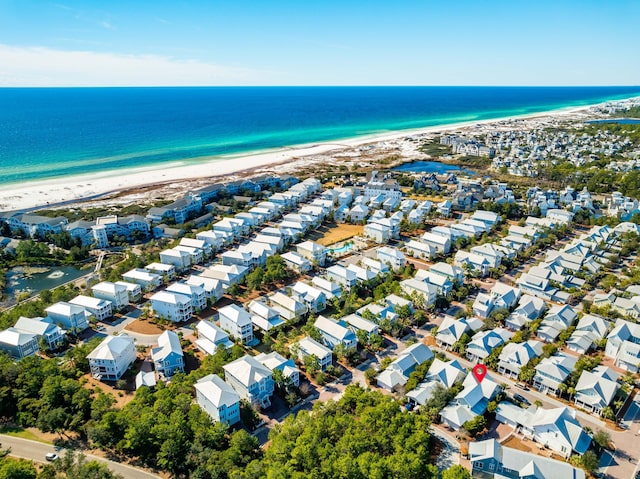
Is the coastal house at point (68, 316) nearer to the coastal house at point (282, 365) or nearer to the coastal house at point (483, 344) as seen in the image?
the coastal house at point (282, 365)

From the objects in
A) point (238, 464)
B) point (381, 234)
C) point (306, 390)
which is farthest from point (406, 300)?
point (238, 464)

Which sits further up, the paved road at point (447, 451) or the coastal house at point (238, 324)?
the coastal house at point (238, 324)

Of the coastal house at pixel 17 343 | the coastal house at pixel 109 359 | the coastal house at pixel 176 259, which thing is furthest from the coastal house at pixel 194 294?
the coastal house at pixel 17 343

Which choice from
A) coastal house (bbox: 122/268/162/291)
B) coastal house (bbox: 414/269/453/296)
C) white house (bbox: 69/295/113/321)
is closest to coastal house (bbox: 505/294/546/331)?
coastal house (bbox: 414/269/453/296)

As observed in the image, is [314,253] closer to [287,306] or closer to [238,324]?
[287,306]

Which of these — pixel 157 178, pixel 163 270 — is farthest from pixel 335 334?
pixel 157 178

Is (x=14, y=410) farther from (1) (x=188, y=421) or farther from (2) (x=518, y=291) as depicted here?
(2) (x=518, y=291)
